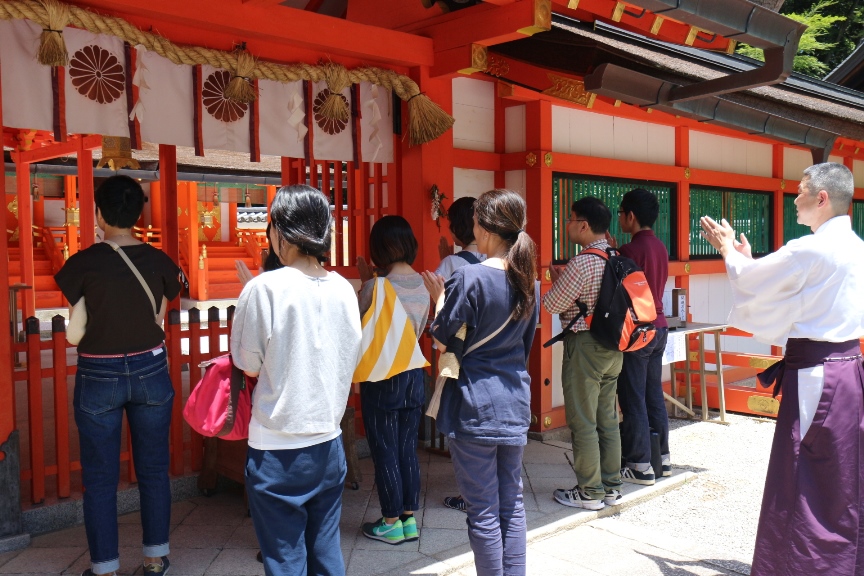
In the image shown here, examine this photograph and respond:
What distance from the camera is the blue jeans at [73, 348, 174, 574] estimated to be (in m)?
3.47

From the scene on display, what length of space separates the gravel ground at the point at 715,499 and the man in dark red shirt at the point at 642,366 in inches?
12.6

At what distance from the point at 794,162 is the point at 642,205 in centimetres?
591

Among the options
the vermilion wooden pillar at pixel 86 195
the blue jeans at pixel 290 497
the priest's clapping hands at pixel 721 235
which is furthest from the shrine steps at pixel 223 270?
the blue jeans at pixel 290 497

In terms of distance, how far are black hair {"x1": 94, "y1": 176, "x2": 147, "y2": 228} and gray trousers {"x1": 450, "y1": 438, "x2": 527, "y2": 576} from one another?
193 centimetres

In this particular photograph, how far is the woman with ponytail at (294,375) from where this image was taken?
262cm

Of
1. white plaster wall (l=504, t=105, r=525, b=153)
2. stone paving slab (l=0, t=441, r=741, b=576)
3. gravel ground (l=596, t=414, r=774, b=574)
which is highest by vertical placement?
white plaster wall (l=504, t=105, r=525, b=153)

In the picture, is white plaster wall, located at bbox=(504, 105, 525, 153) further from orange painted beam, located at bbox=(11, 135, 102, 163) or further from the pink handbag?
orange painted beam, located at bbox=(11, 135, 102, 163)

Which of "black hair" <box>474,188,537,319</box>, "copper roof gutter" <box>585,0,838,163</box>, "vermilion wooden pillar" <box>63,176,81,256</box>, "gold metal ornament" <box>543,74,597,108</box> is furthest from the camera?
"vermilion wooden pillar" <box>63,176,81,256</box>

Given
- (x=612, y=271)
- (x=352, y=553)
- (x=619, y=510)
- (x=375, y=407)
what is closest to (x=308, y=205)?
(x=375, y=407)

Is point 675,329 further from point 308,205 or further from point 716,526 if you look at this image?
point 308,205

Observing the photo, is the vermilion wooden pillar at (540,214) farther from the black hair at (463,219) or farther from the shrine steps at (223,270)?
the shrine steps at (223,270)

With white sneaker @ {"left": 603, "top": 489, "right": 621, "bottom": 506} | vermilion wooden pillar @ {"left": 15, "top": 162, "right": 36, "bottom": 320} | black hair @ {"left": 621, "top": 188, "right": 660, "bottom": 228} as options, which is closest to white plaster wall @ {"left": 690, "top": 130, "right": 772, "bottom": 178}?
black hair @ {"left": 621, "top": 188, "right": 660, "bottom": 228}

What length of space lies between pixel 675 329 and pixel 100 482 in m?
5.33

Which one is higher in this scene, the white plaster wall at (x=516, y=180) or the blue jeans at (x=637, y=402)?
the white plaster wall at (x=516, y=180)
